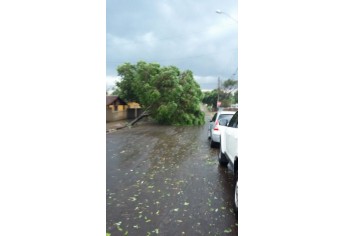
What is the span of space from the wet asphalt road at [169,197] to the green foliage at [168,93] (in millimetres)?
13308

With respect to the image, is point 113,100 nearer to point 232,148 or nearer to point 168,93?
point 168,93

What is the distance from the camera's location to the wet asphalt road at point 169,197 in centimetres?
314

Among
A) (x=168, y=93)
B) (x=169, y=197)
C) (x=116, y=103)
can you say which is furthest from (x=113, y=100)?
(x=169, y=197)

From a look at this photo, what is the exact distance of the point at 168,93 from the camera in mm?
20359

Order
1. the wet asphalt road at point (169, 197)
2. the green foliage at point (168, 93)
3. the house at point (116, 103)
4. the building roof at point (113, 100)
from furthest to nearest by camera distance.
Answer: the house at point (116, 103)
the building roof at point (113, 100)
the green foliage at point (168, 93)
the wet asphalt road at point (169, 197)

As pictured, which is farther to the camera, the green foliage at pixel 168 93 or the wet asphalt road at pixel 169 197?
the green foliage at pixel 168 93

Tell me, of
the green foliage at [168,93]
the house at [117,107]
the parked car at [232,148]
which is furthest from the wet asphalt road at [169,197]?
the house at [117,107]

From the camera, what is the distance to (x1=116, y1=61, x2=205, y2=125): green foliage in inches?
800

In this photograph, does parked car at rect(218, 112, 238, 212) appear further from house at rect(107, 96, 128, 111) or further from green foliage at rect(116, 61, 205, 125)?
house at rect(107, 96, 128, 111)

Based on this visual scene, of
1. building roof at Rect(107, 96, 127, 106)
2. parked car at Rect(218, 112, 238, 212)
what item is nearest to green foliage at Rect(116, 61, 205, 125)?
building roof at Rect(107, 96, 127, 106)

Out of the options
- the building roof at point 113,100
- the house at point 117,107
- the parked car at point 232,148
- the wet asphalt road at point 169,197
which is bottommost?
the wet asphalt road at point 169,197

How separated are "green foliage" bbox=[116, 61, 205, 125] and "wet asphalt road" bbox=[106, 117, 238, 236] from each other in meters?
13.3

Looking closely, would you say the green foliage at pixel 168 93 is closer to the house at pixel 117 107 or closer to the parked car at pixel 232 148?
the house at pixel 117 107
